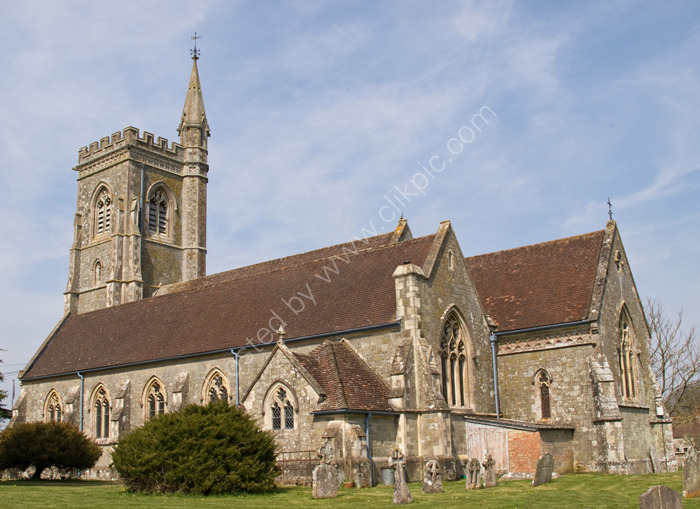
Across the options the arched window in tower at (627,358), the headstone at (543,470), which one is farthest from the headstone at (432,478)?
the arched window in tower at (627,358)

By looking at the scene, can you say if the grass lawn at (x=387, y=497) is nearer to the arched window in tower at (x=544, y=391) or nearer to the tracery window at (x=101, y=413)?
the arched window in tower at (x=544, y=391)

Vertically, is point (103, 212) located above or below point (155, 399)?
above

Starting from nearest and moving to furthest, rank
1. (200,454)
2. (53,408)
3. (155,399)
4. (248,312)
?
(200,454) → (248,312) → (155,399) → (53,408)

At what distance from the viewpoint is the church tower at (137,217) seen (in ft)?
160

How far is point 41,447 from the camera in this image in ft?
89.3

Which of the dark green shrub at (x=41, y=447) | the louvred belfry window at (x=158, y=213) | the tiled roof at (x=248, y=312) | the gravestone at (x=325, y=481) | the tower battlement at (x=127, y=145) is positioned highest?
the tower battlement at (x=127, y=145)

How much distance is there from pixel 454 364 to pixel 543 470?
247 inches

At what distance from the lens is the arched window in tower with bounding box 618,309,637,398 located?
29.6 meters

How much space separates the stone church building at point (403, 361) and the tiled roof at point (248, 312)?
92 millimetres

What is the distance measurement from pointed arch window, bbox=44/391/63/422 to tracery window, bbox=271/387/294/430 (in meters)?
18.4

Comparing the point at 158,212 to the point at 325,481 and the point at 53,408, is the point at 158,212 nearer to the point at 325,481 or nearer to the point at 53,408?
the point at 53,408

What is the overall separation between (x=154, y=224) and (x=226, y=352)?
24.4 meters

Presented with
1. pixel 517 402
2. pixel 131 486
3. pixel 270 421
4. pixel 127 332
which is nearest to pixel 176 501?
pixel 131 486

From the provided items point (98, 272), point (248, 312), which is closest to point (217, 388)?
point (248, 312)
